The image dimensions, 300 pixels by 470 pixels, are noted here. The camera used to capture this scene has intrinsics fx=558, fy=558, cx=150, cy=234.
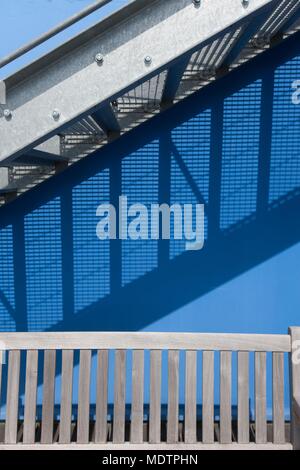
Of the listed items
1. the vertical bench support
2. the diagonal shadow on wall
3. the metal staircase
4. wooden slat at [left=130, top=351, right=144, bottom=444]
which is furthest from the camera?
the diagonal shadow on wall

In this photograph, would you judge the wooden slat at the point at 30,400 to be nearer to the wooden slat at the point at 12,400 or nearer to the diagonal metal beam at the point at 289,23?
the wooden slat at the point at 12,400

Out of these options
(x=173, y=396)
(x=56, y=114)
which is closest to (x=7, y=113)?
(x=56, y=114)

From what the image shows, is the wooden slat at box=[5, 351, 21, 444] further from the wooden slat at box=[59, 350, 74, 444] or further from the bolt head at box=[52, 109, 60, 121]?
the bolt head at box=[52, 109, 60, 121]

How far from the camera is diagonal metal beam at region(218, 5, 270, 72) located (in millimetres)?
2806

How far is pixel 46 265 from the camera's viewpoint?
395 cm

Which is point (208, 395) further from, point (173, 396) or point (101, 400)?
point (101, 400)

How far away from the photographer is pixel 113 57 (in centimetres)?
216

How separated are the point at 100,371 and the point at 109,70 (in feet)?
5.24

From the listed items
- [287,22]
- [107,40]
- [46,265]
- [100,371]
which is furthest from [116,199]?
[107,40]

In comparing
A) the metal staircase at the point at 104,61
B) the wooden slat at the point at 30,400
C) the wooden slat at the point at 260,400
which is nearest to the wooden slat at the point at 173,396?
the wooden slat at the point at 260,400

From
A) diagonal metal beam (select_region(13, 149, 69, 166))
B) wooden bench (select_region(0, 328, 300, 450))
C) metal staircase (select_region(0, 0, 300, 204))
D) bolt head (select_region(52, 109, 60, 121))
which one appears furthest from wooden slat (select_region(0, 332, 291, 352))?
bolt head (select_region(52, 109, 60, 121))

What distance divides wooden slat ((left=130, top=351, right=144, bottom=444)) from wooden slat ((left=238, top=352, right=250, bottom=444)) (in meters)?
0.53

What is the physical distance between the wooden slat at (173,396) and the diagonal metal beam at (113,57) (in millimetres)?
1434

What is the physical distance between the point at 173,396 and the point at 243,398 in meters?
0.37
